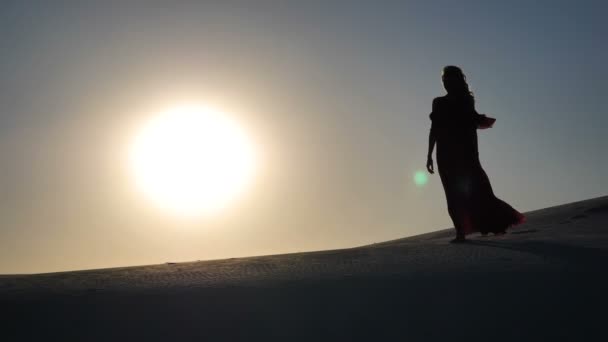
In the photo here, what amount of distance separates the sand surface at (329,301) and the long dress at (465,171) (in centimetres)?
225

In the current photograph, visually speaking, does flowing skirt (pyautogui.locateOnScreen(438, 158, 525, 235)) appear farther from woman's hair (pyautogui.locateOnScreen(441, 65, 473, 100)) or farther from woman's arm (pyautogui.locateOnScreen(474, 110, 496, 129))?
woman's hair (pyautogui.locateOnScreen(441, 65, 473, 100))

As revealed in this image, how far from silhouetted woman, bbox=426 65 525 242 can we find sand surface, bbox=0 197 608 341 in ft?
7.39

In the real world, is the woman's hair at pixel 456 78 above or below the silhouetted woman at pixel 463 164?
above

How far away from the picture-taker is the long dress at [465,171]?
7.09 m

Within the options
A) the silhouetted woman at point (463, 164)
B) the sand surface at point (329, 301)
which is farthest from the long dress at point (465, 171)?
the sand surface at point (329, 301)

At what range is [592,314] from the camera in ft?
10.1

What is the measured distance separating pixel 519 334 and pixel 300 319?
1.10 meters

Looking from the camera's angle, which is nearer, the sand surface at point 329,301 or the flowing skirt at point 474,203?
the sand surface at point 329,301

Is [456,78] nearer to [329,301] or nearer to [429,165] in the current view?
[429,165]

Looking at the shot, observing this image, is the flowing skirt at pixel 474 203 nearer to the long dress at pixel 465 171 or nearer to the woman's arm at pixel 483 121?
the long dress at pixel 465 171

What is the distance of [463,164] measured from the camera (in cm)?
720

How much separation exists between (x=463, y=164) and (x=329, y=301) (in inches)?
168

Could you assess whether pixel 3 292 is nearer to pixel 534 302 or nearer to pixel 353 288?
pixel 353 288

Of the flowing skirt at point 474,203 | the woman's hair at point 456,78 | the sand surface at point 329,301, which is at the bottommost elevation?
the sand surface at point 329,301
